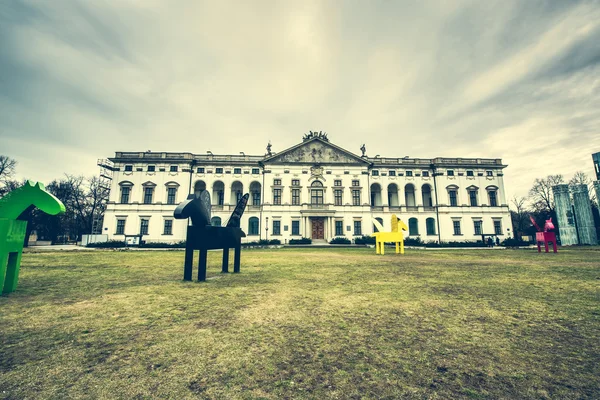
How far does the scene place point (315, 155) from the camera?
33.9 meters

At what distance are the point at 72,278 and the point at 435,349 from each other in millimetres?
8622

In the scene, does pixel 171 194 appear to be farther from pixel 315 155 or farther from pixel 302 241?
pixel 315 155

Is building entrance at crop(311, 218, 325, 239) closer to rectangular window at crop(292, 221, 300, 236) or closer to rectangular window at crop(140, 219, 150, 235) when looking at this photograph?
rectangular window at crop(292, 221, 300, 236)

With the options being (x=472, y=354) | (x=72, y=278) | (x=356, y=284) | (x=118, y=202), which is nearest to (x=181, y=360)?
(x=472, y=354)

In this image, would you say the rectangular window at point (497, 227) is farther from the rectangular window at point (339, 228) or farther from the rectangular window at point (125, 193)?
the rectangular window at point (125, 193)

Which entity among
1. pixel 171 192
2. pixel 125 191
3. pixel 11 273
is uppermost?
pixel 125 191

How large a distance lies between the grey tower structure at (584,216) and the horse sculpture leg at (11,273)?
45731mm

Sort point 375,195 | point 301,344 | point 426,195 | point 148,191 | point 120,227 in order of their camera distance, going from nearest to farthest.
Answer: point 301,344 < point 120,227 < point 148,191 < point 375,195 < point 426,195

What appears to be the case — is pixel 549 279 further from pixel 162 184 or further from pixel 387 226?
pixel 162 184

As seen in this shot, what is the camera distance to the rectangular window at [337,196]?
1316 inches

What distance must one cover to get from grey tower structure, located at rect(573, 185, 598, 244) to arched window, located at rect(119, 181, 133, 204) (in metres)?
54.6

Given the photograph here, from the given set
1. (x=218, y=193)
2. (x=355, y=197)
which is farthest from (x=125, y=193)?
(x=355, y=197)

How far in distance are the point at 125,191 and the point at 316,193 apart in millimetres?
24687

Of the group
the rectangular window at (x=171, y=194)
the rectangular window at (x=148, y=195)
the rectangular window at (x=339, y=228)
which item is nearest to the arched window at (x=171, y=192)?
the rectangular window at (x=171, y=194)
